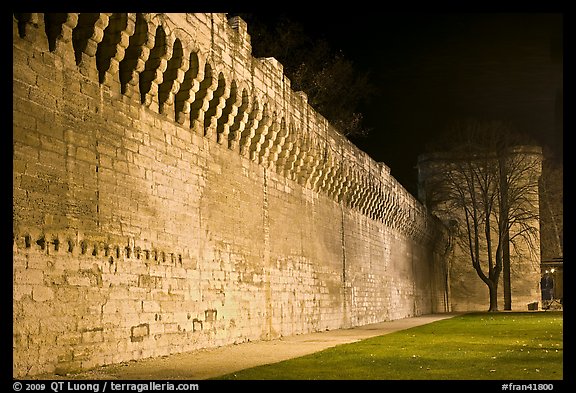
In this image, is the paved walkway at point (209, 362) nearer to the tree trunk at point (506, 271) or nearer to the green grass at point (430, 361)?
the green grass at point (430, 361)

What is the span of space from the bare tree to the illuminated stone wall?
1930cm

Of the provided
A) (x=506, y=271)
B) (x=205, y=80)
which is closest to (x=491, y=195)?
(x=506, y=271)

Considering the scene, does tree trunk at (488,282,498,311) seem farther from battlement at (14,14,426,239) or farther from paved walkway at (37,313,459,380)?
paved walkway at (37,313,459,380)

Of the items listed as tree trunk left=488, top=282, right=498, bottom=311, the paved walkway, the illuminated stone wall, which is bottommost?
tree trunk left=488, top=282, right=498, bottom=311

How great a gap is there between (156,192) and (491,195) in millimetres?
29050

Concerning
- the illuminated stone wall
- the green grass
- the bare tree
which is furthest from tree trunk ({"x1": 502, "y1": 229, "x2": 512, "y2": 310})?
the green grass

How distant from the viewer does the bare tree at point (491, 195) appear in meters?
35.7

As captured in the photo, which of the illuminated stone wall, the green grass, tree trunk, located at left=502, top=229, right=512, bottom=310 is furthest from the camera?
tree trunk, located at left=502, top=229, right=512, bottom=310

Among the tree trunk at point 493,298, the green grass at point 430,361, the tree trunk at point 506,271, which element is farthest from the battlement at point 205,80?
the tree trunk at point 506,271

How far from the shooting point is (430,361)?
9.65 m

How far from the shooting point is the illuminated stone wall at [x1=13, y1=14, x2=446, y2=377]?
8148 mm

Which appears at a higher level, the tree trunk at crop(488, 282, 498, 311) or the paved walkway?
the paved walkway

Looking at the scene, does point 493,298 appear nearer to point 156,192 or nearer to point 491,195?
point 491,195

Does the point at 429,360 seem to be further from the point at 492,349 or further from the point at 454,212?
the point at 454,212
